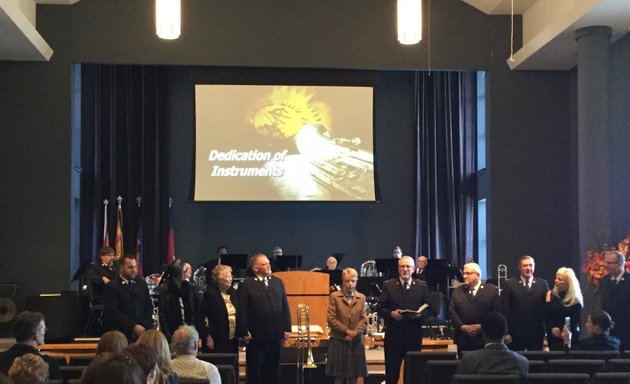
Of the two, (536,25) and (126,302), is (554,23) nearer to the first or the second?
(536,25)

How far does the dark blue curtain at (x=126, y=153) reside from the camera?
17.1 m

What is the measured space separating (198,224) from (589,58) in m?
9.06

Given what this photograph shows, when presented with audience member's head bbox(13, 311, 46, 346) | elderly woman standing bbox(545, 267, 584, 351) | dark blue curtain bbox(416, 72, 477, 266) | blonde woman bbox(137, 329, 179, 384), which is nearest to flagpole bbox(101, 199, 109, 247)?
dark blue curtain bbox(416, 72, 477, 266)

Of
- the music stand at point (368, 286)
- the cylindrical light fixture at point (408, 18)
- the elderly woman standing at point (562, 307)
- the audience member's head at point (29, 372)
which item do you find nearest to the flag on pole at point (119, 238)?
the music stand at point (368, 286)

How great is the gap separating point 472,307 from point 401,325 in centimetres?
71

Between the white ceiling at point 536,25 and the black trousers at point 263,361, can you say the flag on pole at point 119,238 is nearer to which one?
the white ceiling at point 536,25

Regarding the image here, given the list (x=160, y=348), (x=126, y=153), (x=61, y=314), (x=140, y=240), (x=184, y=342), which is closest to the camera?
(x=160, y=348)

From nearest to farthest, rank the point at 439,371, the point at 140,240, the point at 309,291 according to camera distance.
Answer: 1. the point at 439,371
2. the point at 309,291
3. the point at 140,240

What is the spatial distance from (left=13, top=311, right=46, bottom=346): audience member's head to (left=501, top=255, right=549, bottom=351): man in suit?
4575 mm

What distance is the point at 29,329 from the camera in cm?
594

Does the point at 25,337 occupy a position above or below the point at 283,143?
below

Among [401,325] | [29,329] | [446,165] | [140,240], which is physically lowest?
[401,325]

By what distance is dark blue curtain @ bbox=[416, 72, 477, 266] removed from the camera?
1741cm

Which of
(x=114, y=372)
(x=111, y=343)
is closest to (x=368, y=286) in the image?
(x=111, y=343)
